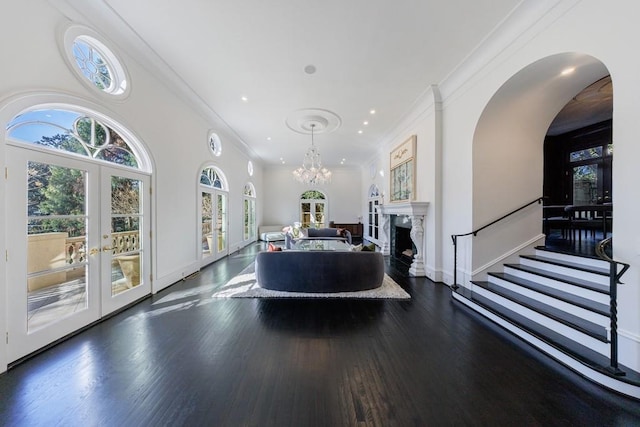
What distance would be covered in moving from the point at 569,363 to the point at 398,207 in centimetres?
397

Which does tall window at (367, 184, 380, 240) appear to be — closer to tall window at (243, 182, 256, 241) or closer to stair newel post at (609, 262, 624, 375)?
tall window at (243, 182, 256, 241)

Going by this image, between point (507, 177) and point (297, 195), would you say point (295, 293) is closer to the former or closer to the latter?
point (507, 177)

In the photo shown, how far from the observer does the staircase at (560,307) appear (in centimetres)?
198

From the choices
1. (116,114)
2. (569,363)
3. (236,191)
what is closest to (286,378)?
(569,363)

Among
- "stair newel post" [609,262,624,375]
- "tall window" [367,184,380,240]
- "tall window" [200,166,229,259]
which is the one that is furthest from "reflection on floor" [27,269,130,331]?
"tall window" [367,184,380,240]

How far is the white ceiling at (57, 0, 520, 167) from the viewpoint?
8.69ft

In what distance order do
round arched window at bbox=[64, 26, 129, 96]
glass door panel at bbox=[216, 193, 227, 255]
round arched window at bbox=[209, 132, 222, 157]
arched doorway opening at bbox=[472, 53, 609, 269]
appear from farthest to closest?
glass door panel at bbox=[216, 193, 227, 255], round arched window at bbox=[209, 132, 222, 157], arched doorway opening at bbox=[472, 53, 609, 269], round arched window at bbox=[64, 26, 129, 96]

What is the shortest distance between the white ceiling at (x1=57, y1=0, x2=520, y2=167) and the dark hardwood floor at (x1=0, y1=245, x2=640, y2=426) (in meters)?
3.68

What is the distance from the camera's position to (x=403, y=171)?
609cm

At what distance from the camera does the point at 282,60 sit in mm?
3529

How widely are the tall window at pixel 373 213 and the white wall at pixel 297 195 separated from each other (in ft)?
4.64

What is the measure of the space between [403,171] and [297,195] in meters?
6.88

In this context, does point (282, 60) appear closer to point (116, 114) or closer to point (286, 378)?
point (116, 114)

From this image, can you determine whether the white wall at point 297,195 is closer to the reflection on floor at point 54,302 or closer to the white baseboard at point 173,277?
the white baseboard at point 173,277
